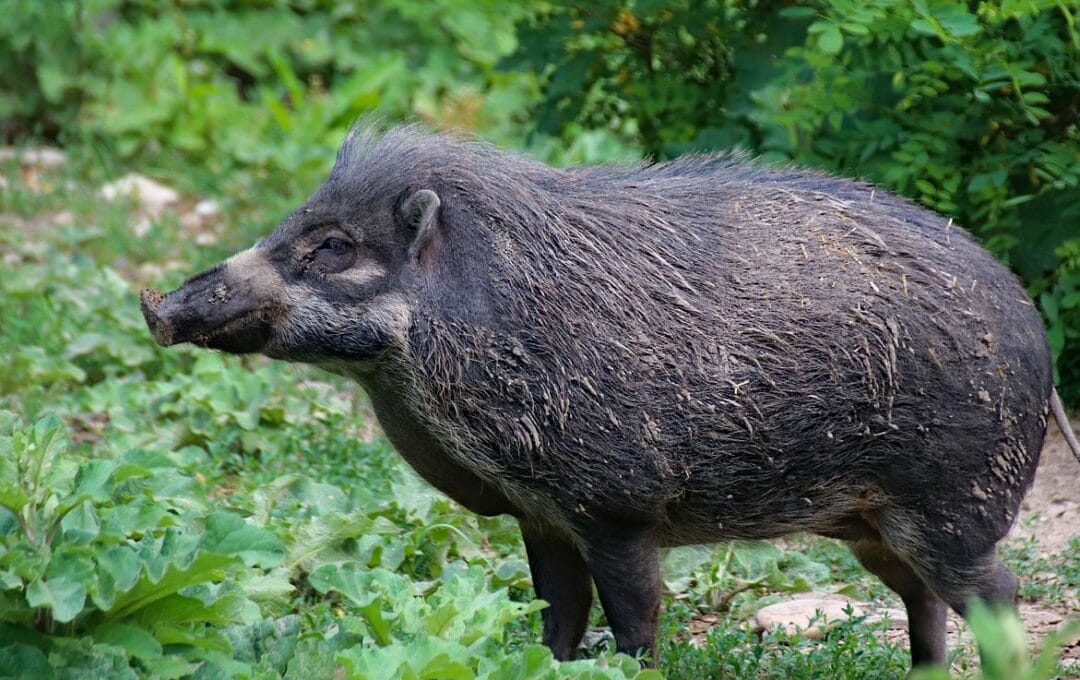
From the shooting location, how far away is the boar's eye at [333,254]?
4.42 meters

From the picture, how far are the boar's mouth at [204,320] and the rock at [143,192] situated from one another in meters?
5.38

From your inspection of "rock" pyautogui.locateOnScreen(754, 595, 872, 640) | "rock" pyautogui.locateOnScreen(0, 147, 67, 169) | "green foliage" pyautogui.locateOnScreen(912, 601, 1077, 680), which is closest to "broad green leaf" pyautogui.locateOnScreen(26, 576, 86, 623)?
"green foliage" pyautogui.locateOnScreen(912, 601, 1077, 680)

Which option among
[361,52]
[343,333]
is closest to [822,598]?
[343,333]

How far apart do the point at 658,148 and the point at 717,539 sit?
327 cm

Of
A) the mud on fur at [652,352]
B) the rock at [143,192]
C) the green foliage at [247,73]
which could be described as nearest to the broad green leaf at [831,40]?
the mud on fur at [652,352]

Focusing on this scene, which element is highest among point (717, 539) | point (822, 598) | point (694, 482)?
point (694, 482)

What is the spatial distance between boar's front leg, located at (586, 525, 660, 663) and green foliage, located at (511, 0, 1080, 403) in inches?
81.0

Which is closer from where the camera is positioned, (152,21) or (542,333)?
(542,333)

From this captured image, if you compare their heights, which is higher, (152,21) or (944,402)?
(944,402)

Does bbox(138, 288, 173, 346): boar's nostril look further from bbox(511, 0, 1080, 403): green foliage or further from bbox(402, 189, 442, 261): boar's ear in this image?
bbox(511, 0, 1080, 403): green foliage

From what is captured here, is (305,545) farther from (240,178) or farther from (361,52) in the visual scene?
(361,52)

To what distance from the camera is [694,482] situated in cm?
428

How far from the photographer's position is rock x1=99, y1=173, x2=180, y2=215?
9.58 meters

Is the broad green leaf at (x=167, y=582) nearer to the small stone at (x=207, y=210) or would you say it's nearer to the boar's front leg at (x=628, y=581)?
the boar's front leg at (x=628, y=581)
